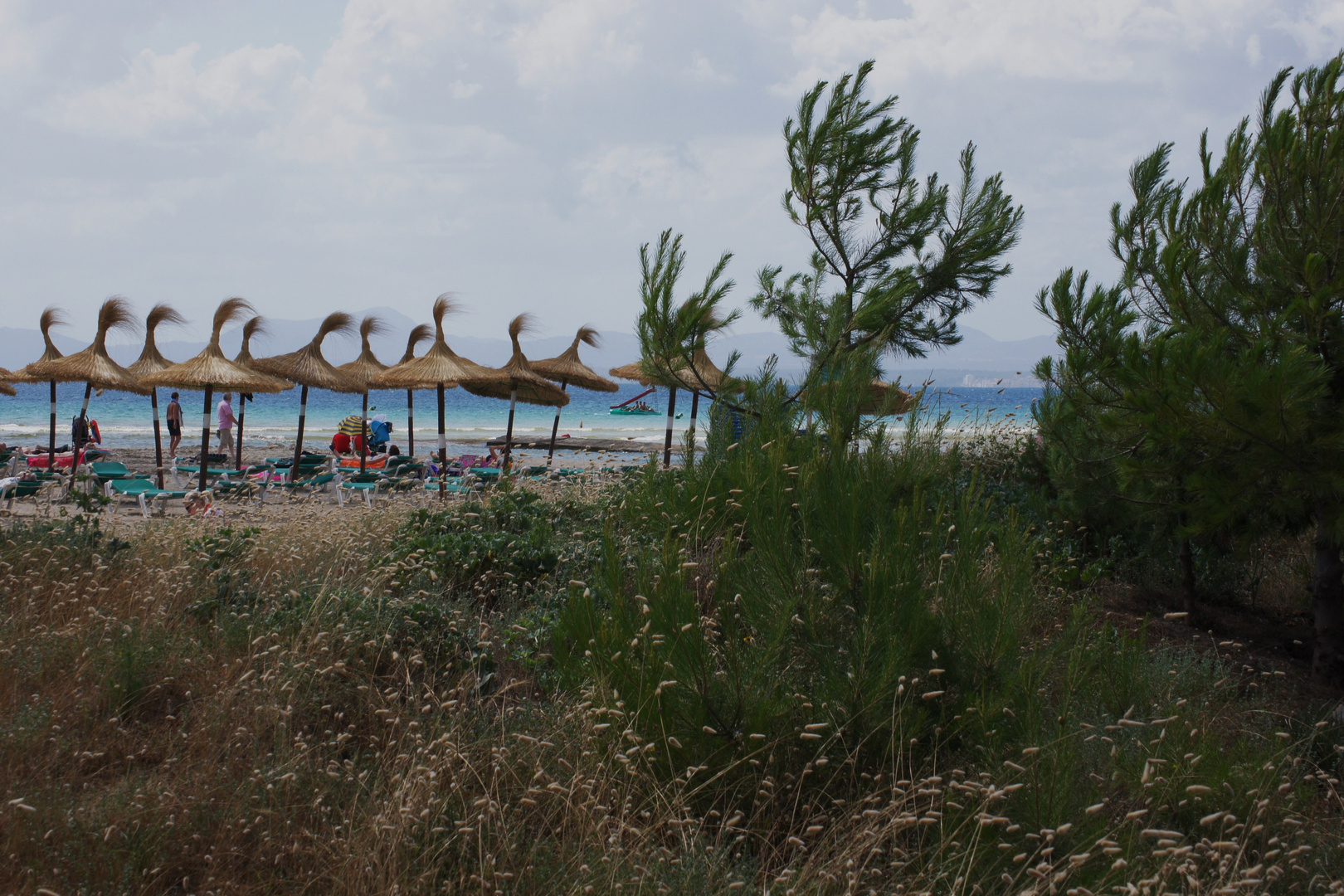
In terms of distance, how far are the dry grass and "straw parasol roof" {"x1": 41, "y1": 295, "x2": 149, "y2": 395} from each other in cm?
970

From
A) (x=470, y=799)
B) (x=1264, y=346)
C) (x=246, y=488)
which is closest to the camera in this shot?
(x=470, y=799)

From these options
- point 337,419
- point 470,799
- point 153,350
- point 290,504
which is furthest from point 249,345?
point 337,419

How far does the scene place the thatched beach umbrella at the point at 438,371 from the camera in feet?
38.4

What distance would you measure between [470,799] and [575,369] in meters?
11.4

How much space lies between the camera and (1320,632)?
459 centimetres

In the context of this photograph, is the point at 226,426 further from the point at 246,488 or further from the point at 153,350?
the point at 246,488

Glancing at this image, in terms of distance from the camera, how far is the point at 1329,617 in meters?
4.59

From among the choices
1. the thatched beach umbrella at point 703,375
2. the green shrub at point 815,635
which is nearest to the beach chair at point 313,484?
the thatched beach umbrella at point 703,375

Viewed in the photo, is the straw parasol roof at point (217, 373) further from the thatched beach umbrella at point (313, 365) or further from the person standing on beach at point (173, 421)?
the person standing on beach at point (173, 421)

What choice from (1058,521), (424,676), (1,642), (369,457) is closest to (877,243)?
(1058,521)

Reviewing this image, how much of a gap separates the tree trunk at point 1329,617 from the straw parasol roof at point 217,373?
1060 cm

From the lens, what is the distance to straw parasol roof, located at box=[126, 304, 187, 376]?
11.3m

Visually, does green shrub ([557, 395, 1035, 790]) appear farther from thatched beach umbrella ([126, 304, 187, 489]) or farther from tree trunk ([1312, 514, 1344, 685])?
thatched beach umbrella ([126, 304, 187, 489])

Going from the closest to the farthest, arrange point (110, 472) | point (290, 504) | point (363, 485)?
point (290, 504) < point (363, 485) < point (110, 472)
